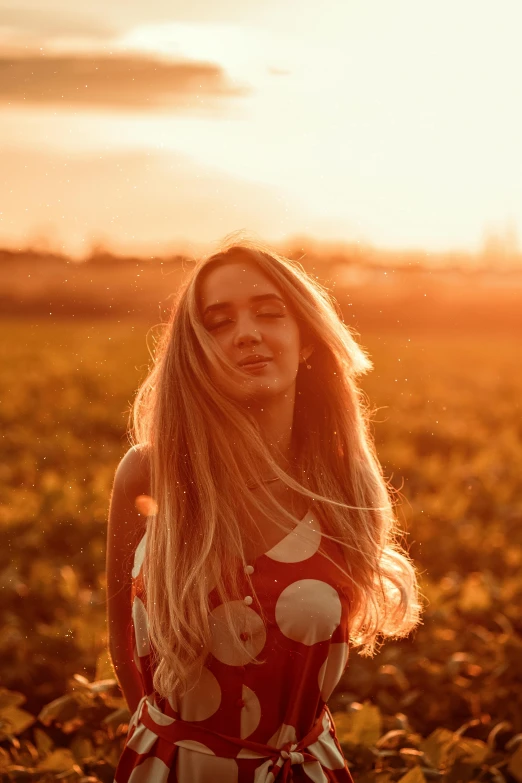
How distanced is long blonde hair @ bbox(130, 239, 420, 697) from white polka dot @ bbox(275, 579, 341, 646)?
125 mm

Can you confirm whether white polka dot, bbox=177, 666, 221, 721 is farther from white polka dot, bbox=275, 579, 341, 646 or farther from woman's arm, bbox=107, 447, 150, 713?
woman's arm, bbox=107, 447, 150, 713

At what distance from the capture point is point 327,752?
2.41m

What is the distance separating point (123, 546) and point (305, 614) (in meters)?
0.65

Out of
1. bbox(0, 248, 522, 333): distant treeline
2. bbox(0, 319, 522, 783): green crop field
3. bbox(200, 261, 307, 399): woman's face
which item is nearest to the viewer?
bbox(200, 261, 307, 399): woman's face

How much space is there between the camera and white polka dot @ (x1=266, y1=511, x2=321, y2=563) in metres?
2.37

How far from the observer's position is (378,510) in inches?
103

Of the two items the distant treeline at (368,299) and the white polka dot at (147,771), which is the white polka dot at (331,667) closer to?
the white polka dot at (147,771)

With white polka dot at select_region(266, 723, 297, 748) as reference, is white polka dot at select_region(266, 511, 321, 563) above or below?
above

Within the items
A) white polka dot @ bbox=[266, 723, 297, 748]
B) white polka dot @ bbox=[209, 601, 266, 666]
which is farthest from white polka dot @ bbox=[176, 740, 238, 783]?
white polka dot @ bbox=[209, 601, 266, 666]

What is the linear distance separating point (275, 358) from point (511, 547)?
5590 millimetres

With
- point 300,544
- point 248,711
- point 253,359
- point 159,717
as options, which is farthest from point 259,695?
point 253,359

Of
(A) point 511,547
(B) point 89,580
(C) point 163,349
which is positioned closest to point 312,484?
(C) point 163,349

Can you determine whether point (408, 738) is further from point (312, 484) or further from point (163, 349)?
point (163, 349)

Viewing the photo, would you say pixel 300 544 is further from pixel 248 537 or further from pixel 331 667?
pixel 331 667
